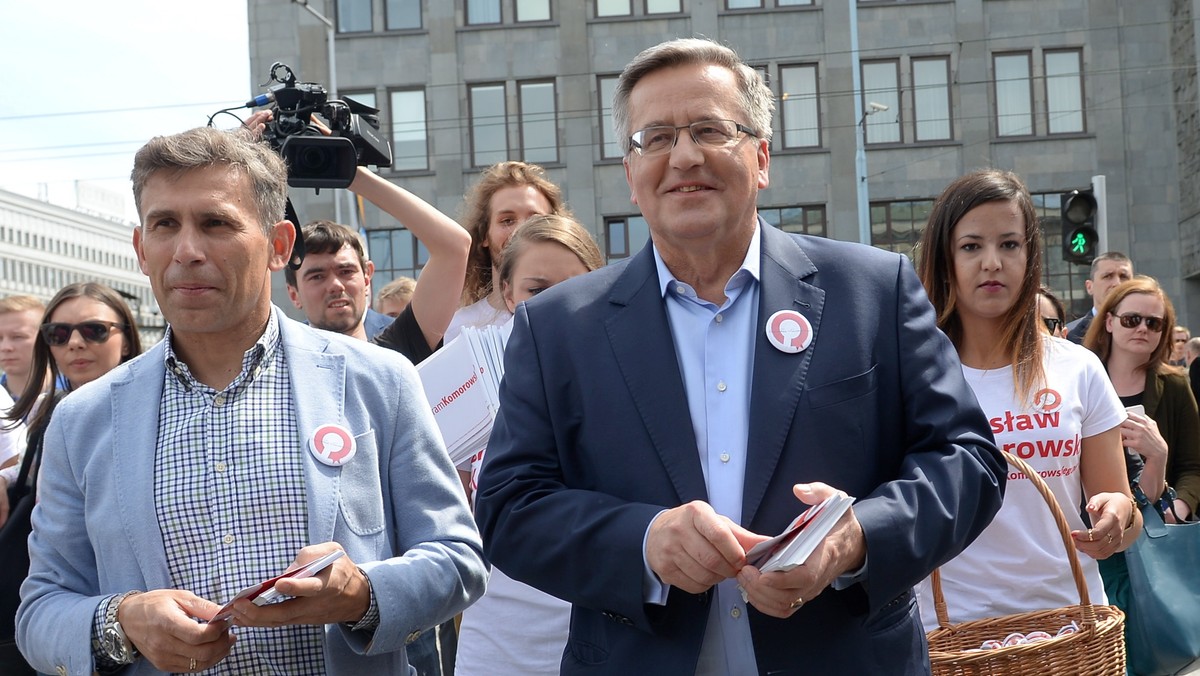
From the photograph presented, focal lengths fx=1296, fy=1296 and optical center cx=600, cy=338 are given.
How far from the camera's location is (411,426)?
2.90 meters

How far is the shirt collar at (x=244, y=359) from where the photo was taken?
2.86 m

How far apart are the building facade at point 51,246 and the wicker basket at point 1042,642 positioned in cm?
13054

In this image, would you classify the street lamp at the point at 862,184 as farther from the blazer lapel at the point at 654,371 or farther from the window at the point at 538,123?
the blazer lapel at the point at 654,371

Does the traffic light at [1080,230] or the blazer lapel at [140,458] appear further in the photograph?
the traffic light at [1080,230]

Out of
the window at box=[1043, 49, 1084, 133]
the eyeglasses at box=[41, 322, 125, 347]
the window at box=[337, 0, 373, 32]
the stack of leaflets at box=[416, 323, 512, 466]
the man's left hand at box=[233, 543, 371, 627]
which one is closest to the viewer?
the man's left hand at box=[233, 543, 371, 627]

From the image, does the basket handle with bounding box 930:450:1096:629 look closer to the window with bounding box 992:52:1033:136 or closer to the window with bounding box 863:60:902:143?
the window with bounding box 863:60:902:143

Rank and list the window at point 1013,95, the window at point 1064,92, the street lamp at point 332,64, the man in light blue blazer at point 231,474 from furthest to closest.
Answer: the window at point 1013,95
the window at point 1064,92
the street lamp at point 332,64
the man in light blue blazer at point 231,474

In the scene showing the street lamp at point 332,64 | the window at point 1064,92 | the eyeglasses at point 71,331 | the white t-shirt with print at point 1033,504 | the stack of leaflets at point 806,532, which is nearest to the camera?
the stack of leaflets at point 806,532

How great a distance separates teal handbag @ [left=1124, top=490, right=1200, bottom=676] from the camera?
3928mm

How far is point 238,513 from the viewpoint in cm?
270

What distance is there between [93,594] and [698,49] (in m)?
1.74

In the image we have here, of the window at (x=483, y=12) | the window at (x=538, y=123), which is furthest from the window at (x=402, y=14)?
the window at (x=538, y=123)

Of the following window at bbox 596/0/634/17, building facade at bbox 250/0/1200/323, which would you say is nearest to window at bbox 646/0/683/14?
building facade at bbox 250/0/1200/323

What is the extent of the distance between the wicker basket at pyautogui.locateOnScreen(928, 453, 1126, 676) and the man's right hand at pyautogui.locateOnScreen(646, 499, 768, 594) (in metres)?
0.83
